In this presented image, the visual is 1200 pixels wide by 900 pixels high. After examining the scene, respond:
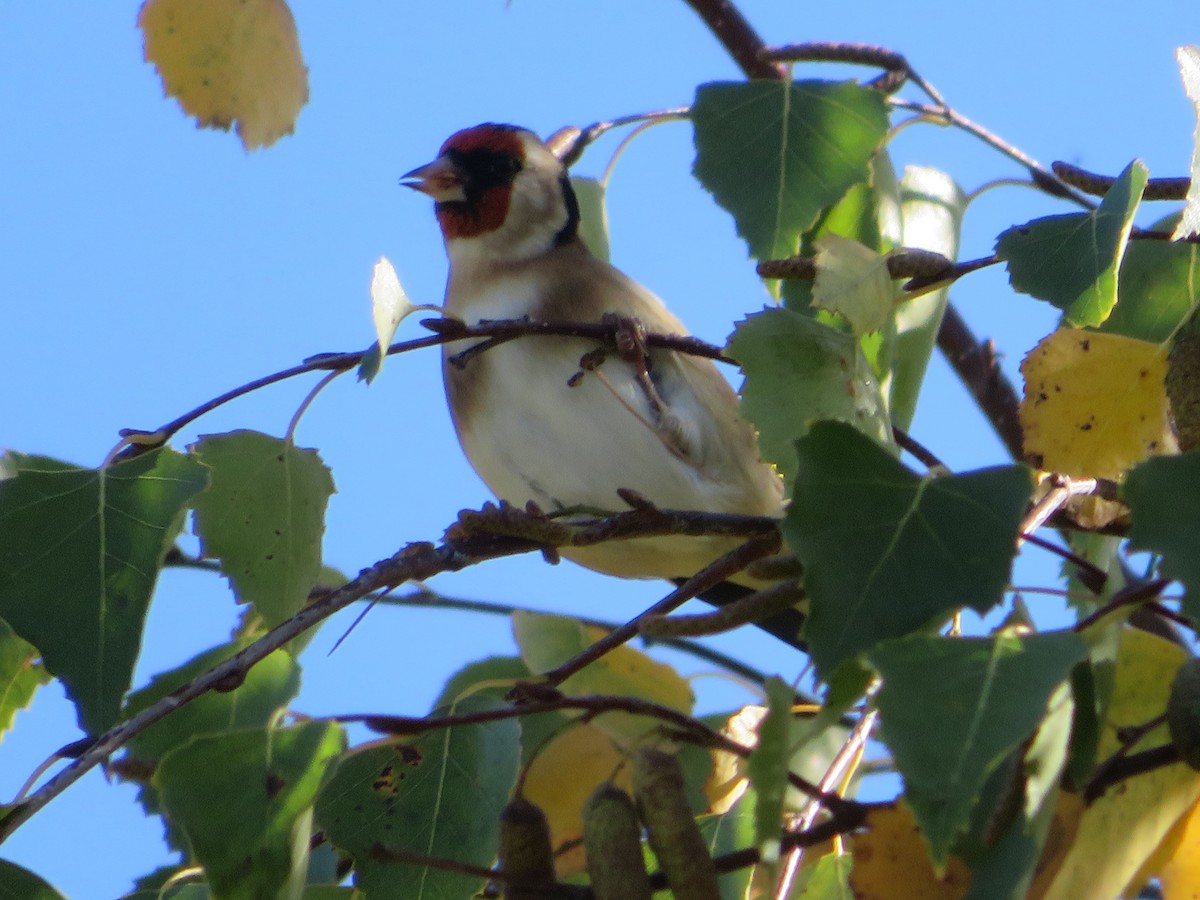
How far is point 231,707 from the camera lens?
1212 millimetres

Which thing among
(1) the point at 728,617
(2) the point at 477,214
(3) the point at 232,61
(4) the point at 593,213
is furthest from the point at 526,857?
(2) the point at 477,214

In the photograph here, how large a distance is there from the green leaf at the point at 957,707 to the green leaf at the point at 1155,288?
630 millimetres

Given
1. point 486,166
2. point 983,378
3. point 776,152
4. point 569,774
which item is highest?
point 486,166

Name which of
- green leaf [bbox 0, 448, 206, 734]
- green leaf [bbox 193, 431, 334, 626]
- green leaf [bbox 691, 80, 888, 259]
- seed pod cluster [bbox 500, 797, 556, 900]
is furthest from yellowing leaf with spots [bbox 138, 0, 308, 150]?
seed pod cluster [bbox 500, 797, 556, 900]

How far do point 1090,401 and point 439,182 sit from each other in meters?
1.66

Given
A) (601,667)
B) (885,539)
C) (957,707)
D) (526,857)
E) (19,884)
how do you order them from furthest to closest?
1. (601,667)
2. (19,884)
3. (526,857)
4. (885,539)
5. (957,707)

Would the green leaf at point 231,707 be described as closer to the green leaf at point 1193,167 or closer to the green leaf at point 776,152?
the green leaf at point 776,152

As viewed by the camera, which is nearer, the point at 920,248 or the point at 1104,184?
the point at 1104,184

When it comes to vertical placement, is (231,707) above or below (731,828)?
above

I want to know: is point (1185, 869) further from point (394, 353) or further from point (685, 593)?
point (394, 353)

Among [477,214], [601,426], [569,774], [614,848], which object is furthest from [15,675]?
[477,214]

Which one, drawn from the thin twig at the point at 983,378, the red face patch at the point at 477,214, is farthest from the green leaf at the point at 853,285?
the red face patch at the point at 477,214

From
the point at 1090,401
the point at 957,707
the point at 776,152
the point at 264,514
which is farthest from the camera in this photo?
the point at 776,152

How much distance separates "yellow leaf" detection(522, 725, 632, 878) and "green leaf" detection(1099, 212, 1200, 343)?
0.63 meters
